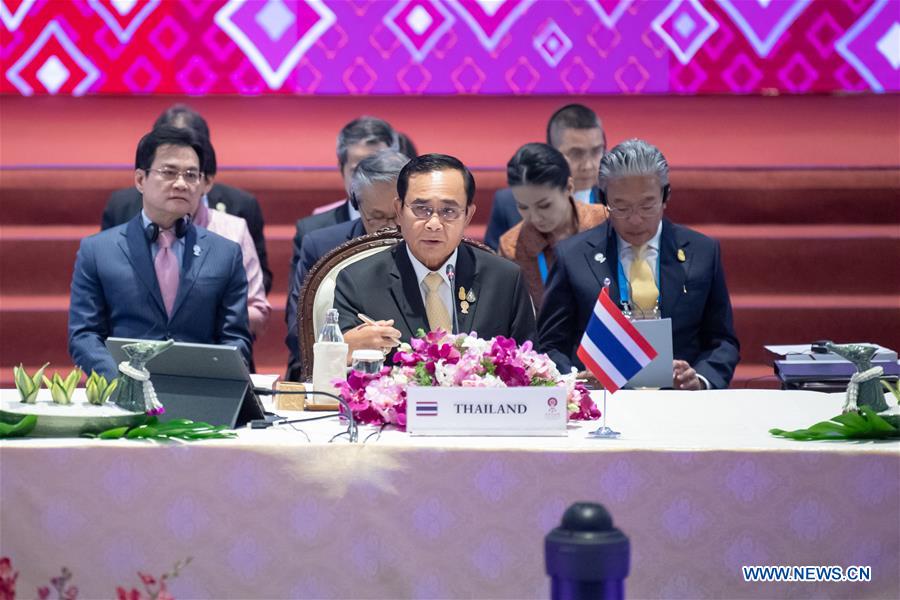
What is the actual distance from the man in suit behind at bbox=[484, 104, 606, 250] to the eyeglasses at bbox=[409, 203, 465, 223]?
184cm

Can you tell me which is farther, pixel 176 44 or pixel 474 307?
pixel 176 44

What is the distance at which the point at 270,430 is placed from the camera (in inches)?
100.0

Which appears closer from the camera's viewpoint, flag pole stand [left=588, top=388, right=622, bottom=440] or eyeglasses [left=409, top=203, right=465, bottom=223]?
flag pole stand [left=588, top=388, right=622, bottom=440]

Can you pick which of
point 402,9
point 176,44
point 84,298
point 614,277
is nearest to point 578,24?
point 402,9

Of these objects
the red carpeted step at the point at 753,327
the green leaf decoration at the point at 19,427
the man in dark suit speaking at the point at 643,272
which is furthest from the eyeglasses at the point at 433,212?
the red carpeted step at the point at 753,327

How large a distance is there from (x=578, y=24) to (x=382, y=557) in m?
4.53

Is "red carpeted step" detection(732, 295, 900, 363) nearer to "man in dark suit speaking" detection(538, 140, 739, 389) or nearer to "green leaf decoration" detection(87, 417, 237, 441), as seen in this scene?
"man in dark suit speaking" detection(538, 140, 739, 389)

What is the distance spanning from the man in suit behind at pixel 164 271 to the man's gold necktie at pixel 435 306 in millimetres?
739

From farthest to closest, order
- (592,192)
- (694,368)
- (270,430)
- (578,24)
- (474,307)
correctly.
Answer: (578,24), (592,192), (694,368), (474,307), (270,430)

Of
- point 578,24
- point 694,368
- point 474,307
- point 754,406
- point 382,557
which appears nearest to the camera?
point 382,557

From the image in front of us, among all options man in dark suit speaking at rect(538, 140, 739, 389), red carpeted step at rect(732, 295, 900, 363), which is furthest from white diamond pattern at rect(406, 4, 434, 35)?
man in dark suit speaking at rect(538, 140, 739, 389)

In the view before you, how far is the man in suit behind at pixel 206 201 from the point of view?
4.94m

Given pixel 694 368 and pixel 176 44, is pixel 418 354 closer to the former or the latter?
pixel 694 368
